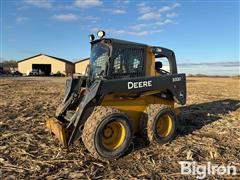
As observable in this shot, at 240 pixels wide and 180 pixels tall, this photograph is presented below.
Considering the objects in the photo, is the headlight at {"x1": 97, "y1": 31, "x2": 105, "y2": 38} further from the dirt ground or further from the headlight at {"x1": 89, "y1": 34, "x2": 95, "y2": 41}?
the dirt ground

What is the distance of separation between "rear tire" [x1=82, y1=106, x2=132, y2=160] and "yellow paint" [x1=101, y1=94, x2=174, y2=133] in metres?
0.39

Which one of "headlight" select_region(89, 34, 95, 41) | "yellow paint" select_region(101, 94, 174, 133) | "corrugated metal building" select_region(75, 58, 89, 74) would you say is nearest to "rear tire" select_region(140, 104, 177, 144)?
"yellow paint" select_region(101, 94, 174, 133)

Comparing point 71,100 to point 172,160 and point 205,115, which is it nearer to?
point 172,160

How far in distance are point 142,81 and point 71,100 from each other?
1833 mm

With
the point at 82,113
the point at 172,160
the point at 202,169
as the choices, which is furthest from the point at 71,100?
the point at 202,169

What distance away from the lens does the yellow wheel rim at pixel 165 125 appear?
6.63 metres

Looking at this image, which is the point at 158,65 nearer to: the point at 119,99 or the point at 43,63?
the point at 119,99

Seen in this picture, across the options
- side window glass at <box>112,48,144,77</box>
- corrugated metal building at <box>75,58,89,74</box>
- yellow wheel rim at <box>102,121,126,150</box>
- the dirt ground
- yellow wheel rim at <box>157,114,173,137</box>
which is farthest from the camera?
corrugated metal building at <box>75,58,89,74</box>

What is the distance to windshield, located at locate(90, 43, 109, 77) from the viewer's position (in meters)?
6.27

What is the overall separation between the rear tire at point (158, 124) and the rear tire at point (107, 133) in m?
0.64

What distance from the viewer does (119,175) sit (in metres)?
4.75

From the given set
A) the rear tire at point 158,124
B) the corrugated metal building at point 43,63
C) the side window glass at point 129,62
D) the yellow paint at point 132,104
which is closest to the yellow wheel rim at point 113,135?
the yellow paint at point 132,104

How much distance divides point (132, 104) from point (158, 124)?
0.89 m
